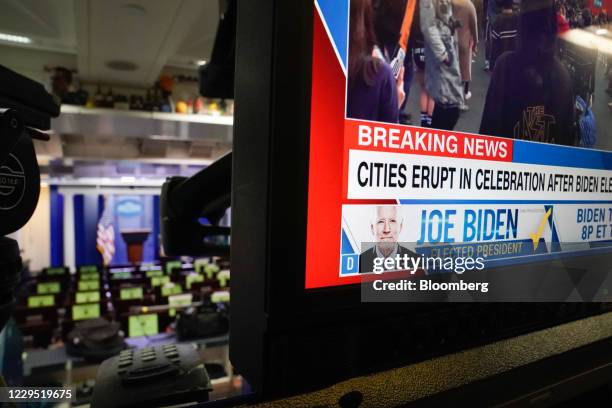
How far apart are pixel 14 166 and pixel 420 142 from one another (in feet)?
1.59

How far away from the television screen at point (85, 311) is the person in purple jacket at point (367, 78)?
17.4 feet

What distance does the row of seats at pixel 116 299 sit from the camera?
4.65 m

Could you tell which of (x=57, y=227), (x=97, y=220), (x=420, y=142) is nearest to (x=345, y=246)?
(x=420, y=142)

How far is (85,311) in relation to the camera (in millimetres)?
5051

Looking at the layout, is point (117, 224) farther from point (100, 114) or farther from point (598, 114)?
point (598, 114)

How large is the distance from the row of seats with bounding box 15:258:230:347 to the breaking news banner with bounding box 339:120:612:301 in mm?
→ 3031

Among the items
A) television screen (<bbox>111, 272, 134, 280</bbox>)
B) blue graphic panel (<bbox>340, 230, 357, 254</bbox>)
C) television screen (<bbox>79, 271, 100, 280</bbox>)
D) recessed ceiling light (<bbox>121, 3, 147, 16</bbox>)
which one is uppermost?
recessed ceiling light (<bbox>121, 3, 147, 16</bbox>)

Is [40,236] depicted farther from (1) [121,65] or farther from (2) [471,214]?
(2) [471,214]

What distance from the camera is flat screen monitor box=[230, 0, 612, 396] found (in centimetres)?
48

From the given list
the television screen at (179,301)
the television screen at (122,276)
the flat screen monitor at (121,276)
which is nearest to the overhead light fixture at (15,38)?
the television screen at (179,301)

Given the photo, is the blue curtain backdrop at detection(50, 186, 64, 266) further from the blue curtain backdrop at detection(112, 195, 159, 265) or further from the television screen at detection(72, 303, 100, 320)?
the television screen at detection(72, 303, 100, 320)

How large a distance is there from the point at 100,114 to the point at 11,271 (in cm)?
559

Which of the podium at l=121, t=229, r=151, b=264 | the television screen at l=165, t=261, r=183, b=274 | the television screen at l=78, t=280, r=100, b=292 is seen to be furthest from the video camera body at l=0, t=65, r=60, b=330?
the podium at l=121, t=229, r=151, b=264

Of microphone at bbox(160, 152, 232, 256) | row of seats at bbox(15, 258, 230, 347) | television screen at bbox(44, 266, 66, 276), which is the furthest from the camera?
television screen at bbox(44, 266, 66, 276)
